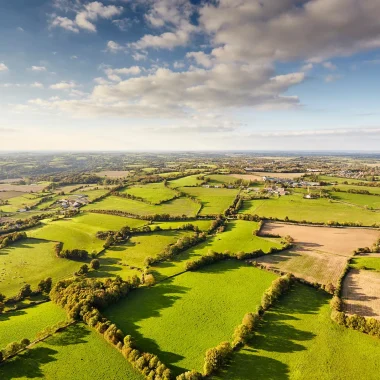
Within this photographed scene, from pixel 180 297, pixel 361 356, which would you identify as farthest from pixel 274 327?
pixel 180 297

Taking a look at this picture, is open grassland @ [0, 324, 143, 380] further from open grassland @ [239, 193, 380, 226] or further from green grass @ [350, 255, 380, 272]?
open grassland @ [239, 193, 380, 226]

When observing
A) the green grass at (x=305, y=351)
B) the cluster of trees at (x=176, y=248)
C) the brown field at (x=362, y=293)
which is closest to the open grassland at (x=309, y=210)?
the cluster of trees at (x=176, y=248)

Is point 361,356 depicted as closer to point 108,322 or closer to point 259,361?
point 259,361

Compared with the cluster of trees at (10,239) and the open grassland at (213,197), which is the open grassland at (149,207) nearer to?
the open grassland at (213,197)

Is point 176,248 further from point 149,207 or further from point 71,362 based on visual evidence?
point 149,207

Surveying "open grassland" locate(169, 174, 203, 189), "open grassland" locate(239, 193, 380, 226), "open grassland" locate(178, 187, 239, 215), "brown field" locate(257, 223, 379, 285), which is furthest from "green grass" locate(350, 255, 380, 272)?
"open grassland" locate(169, 174, 203, 189)
